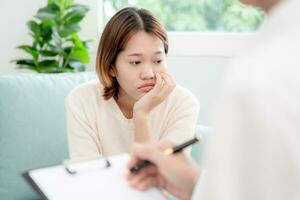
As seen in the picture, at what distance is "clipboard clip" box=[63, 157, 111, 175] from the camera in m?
0.91

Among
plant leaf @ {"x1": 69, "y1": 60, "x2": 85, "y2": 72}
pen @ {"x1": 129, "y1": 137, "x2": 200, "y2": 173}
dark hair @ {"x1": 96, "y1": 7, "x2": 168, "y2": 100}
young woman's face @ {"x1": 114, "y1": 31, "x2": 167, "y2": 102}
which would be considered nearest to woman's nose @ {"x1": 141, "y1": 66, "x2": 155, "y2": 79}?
young woman's face @ {"x1": 114, "y1": 31, "x2": 167, "y2": 102}

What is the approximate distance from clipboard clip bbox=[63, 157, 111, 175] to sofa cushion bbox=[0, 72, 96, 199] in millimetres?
746

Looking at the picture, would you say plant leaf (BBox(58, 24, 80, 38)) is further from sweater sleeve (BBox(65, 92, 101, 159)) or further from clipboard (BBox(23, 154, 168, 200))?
clipboard (BBox(23, 154, 168, 200))

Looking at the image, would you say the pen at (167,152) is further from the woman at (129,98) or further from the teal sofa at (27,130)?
the teal sofa at (27,130)

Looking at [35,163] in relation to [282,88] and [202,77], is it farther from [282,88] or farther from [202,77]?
[282,88]

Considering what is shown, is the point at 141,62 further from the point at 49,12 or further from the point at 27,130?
the point at 49,12

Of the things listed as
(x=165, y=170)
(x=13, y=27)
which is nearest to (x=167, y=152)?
(x=165, y=170)

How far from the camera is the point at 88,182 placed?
2.90 ft

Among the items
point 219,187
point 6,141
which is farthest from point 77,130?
point 219,187

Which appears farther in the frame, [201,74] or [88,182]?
[201,74]

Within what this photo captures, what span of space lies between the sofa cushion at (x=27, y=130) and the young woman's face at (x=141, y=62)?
1.08 ft

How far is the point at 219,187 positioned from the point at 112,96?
126 cm

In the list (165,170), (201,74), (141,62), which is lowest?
(201,74)

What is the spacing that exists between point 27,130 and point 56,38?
100 cm
